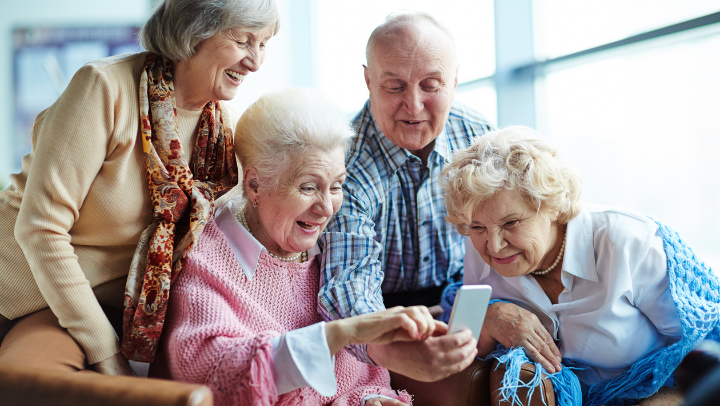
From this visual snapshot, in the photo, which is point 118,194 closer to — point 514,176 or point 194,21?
point 194,21

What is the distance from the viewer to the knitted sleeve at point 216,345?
134cm

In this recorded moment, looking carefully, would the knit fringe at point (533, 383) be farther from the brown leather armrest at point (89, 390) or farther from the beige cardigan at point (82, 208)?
the beige cardigan at point (82, 208)

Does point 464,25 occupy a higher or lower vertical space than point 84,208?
higher

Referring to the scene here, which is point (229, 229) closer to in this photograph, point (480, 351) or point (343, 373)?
point (343, 373)

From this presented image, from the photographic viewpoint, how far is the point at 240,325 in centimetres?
154

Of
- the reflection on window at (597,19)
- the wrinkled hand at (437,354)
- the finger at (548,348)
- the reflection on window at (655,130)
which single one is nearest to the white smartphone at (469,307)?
the wrinkled hand at (437,354)

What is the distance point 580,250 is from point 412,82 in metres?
0.84

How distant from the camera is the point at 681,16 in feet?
9.07

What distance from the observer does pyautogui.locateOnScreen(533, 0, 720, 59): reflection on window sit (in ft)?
9.16

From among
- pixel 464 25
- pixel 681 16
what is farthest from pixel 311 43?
pixel 681 16

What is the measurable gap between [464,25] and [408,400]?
3.24 m

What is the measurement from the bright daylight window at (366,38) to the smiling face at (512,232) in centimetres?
232

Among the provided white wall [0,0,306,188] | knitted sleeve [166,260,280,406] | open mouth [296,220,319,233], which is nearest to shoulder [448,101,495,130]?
open mouth [296,220,319,233]

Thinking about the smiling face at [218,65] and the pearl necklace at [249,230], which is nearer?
the smiling face at [218,65]
